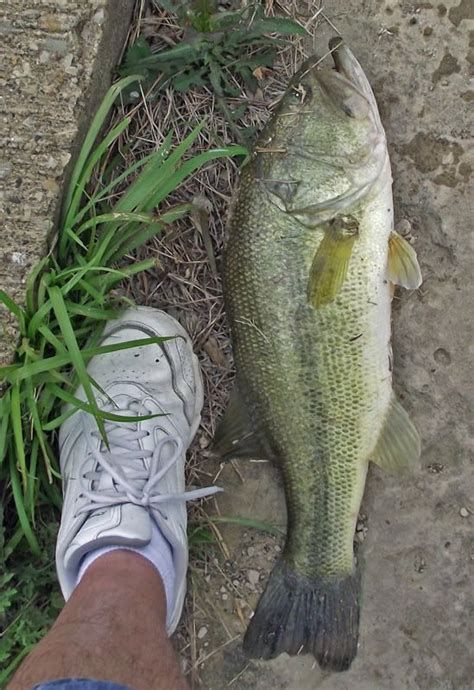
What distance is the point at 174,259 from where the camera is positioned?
2645 millimetres

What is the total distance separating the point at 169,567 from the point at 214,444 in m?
0.47

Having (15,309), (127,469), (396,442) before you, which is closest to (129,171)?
(15,309)

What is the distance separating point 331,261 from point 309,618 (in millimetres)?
1303

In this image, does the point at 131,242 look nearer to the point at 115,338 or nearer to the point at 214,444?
the point at 115,338

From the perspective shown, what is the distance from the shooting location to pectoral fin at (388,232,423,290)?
2.22 meters

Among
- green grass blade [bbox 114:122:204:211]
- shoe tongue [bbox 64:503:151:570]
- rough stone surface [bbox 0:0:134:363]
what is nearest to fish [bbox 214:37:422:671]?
green grass blade [bbox 114:122:204:211]

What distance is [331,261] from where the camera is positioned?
2.12m

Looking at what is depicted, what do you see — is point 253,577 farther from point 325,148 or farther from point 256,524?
point 325,148

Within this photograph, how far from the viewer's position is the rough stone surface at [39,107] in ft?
7.72

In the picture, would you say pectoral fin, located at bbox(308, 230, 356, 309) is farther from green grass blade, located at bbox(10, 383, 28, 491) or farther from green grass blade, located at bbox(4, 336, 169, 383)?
green grass blade, located at bbox(10, 383, 28, 491)

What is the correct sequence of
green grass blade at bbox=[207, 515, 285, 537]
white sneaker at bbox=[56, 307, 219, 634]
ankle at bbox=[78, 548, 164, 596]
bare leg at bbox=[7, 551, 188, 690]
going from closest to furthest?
bare leg at bbox=[7, 551, 188, 690]
ankle at bbox=[78, 548, 164, 596]
white sneaker at bbox=[56, 307, 219, 634]
green grass blade at bbox=[207, 515, 285, 537]

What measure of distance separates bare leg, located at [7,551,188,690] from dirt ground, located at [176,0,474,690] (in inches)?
28.1

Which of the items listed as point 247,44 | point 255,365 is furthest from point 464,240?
point 247,44

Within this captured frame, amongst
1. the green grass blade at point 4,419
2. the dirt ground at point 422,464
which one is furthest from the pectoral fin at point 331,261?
the green grass blade at point 4,419
